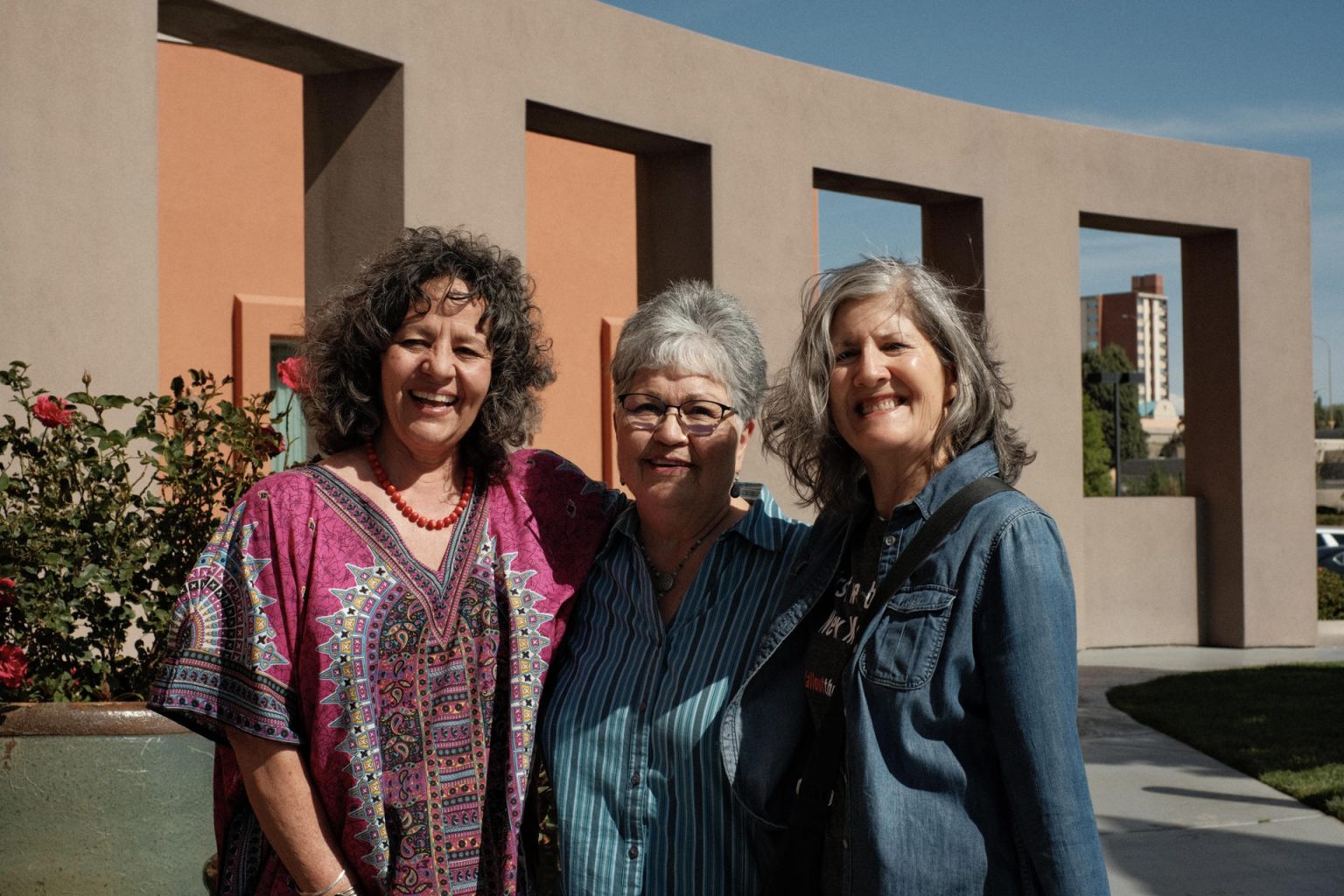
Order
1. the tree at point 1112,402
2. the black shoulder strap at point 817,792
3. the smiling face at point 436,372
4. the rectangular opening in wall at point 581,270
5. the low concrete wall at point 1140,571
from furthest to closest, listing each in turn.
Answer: the tree at point 1112,402, the rectangular opening in wall at point 581,270, the low concrete wall at point 1140,571, the smiling face at point 436,372, the black shoulder strap at point 817,792

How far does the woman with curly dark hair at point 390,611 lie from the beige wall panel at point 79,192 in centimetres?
290

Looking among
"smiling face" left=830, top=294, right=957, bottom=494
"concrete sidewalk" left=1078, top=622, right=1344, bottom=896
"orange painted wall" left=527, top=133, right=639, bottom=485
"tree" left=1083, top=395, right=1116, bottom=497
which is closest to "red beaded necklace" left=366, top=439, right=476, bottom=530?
"smiling face" left=830, top=294, right=957, bottom=494

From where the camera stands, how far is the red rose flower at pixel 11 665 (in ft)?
11.9

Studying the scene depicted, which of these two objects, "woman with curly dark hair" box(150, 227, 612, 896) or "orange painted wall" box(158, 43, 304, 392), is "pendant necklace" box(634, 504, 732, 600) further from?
"orange painted wall" box(158, 43, 304, 392)

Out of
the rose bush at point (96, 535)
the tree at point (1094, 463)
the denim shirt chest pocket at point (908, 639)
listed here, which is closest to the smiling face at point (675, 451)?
the denim shirt chest pocket at point (908, 639)

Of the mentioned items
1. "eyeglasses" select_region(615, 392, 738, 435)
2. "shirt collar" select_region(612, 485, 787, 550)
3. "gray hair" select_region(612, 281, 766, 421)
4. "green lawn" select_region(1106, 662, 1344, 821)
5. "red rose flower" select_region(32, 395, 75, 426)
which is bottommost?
"green lawn" select_region(1106, 662, 1344, 821)

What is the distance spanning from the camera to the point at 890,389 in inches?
89.0

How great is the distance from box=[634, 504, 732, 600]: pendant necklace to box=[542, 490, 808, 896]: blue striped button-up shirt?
0.03m

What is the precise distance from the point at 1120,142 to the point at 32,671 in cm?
975

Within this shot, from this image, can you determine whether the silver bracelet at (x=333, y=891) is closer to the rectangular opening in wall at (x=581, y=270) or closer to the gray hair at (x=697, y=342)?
the gray hair at (x=697, y=342)

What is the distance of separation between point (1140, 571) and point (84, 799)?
9.98 metres

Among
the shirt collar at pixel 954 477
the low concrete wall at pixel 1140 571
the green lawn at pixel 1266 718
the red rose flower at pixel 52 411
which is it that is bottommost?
the green lawn at pixel 1266 718

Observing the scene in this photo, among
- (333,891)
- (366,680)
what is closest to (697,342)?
(366,680)

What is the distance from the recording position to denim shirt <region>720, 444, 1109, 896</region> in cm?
197
